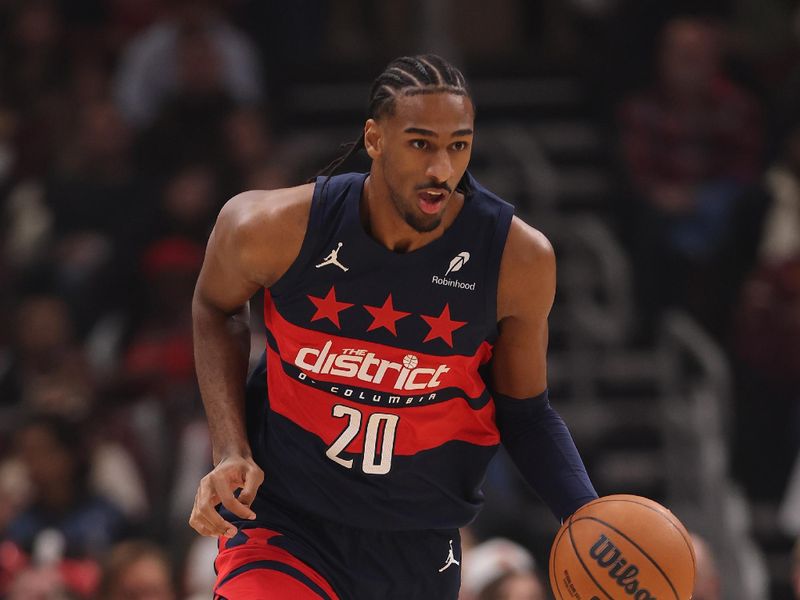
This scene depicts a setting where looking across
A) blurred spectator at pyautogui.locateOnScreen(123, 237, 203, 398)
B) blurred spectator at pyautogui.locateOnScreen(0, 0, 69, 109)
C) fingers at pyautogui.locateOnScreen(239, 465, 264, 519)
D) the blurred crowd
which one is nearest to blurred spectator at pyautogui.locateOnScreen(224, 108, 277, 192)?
the blurred crowd

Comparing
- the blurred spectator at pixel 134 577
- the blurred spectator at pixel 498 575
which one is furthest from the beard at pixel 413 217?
the blurred spectator at pixel 134 577

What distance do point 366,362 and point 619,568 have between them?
2.91ft

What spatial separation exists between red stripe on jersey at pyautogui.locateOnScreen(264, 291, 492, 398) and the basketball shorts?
0.46 metres

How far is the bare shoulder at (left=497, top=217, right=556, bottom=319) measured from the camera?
4086 mm

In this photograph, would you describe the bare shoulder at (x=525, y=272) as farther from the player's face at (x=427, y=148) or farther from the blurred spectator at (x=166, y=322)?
the blurred spectator at (x=166, y=322)

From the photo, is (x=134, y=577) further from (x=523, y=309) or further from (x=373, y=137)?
(x=373, y=137)

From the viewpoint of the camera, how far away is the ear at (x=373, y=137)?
402cm

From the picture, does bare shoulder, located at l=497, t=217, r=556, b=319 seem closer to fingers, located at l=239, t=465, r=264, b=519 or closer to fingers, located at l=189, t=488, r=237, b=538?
fingers, located at l=239, t=465, r=264, b=519

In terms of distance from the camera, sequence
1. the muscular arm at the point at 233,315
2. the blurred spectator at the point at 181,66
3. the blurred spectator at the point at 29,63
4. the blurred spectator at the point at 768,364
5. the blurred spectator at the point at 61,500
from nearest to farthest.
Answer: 1. the muscular arm at the point at 233,315
2. the blurred spectator at the point at 61,500
3. the blurred spectator at the point at 768,364
4. the blurred spectator at the point at 181,66
5. the blurred spectator at the point at 29,63

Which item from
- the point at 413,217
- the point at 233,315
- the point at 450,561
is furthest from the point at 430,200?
the point at 450,561

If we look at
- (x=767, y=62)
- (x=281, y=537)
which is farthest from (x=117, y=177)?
(x=281, y=537)

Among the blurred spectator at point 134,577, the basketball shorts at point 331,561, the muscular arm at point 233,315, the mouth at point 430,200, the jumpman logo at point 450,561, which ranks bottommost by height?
the blurred spectator at point 134,577

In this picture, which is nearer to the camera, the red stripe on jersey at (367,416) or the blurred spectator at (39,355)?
the red stripe on jersey at (367,416)

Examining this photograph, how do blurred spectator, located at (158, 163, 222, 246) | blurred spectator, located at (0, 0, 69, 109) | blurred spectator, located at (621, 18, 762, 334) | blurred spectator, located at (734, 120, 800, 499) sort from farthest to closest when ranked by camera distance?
blurred spectator, located at (0, 0, 69, 109) < blurred spectator, located at (621, 18, 762, 334) < blurred spectator, located at (158, 163, 222, 246) < blurred spectator, located at (734, 120, 800, 499)
